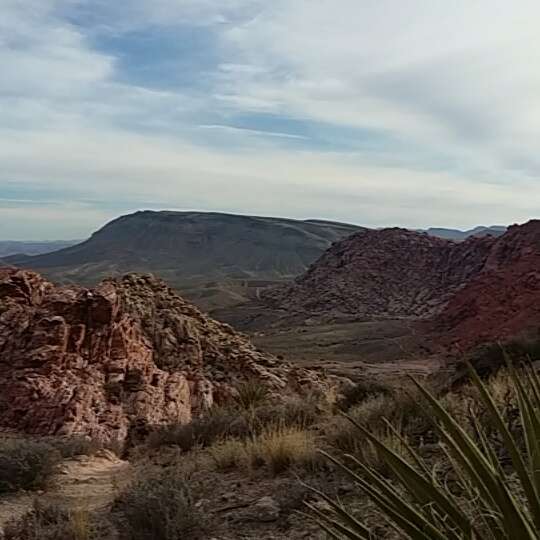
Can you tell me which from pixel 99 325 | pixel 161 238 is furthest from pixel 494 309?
pixel 161 238

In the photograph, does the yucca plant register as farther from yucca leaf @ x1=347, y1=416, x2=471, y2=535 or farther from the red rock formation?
the red rock formation

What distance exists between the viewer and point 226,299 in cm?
8225

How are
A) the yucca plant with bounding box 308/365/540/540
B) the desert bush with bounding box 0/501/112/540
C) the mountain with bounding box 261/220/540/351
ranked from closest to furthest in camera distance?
the yucca plant with bounding box 308/365/540/540 < the desert bush with bounding box 0/501/112/540 < the mountain with bounding box 261/220/540/351

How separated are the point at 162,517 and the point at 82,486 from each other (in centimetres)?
338

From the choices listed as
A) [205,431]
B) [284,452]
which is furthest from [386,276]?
[284,452]

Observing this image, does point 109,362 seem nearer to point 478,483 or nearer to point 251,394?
point 251,394

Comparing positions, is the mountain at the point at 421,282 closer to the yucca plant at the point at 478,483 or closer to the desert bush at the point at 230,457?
the desert bush at the point at 230,457

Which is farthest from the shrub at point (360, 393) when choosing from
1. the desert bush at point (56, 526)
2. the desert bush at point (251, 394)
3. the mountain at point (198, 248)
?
the mountain at point (198, 248)

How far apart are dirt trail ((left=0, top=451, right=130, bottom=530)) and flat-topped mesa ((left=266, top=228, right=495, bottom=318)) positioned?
45390mm

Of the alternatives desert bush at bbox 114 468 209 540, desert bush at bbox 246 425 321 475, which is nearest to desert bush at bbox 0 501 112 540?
desert bush at bbox 114 468 209 540

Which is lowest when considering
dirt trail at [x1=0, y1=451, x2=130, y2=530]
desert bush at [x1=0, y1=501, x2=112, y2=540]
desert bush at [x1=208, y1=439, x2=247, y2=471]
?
dirt trail at [x1=0, y1=451, x2=130, y2=530]

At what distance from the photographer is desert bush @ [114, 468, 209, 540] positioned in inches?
203

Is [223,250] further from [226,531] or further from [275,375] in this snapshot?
[226,531]

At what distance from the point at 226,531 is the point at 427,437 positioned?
2.39 m
